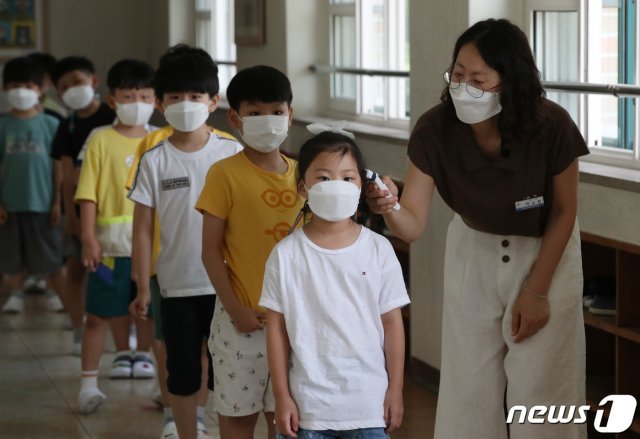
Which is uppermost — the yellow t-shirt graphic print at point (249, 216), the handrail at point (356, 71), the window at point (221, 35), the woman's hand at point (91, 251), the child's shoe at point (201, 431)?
the window at point (221, 35)

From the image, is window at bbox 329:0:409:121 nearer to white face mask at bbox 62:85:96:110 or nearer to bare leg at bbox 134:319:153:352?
white face mask at bbox 62:85:96:110

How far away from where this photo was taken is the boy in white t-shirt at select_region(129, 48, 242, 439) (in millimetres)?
3373

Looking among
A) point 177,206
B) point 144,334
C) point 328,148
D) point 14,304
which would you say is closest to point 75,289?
point 144,334

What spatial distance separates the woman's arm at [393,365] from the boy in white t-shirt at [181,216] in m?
0.98

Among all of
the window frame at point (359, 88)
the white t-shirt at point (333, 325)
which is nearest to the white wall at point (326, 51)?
the window frame at point (359, 88)

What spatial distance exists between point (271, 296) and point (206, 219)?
54cm

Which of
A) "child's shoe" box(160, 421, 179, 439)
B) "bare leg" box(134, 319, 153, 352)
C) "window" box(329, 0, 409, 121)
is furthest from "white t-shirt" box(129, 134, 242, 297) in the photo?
"window" box(329, 0, 409, 121)

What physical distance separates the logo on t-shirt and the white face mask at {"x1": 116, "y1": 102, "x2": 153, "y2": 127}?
1.11 meters

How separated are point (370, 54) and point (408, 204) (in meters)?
3.30

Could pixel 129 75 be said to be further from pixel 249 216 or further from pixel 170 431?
pixel 249 216

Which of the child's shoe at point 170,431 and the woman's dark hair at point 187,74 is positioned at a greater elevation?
the woman's dark hair at point 187,74

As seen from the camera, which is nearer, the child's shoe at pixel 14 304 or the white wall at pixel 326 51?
the white wall at pixel 326 51

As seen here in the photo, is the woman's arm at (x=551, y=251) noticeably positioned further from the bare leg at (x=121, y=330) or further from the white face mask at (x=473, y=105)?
the bare leg at (x=121, y=330)

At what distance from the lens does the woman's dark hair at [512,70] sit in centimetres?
257
